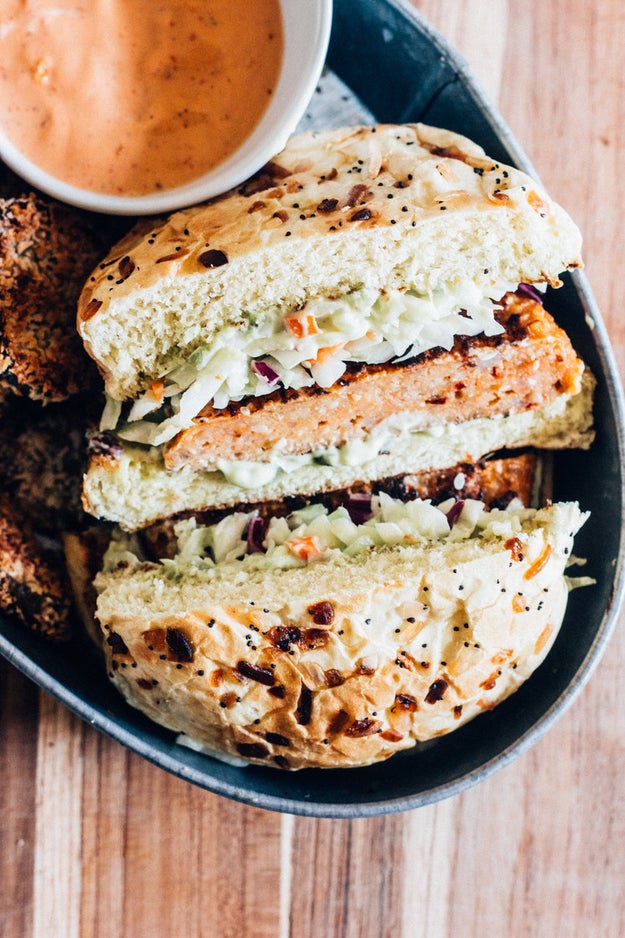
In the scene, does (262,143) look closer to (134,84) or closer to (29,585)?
(134,84)

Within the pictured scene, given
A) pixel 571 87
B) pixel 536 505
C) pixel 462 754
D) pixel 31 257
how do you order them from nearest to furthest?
pixel 31 257, pixel 462 754, pixel 536 505, pixel 571 87

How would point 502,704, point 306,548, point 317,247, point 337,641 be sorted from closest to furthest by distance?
point 317,247
point 337,641
point 306,548
point 502,704

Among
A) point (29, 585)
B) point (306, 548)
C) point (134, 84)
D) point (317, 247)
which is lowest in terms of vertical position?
point (29, 585)

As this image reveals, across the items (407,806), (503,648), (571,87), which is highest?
(571,87)

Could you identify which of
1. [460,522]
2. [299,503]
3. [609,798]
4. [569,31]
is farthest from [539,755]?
[569,31]

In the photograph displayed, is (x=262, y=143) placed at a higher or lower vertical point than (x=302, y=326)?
higher

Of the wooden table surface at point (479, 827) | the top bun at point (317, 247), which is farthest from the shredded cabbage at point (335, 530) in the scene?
the wooden table surface at point (479, 827)

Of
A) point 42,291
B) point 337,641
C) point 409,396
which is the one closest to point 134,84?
point 42,291

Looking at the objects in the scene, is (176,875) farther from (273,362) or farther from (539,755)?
(273,362)
